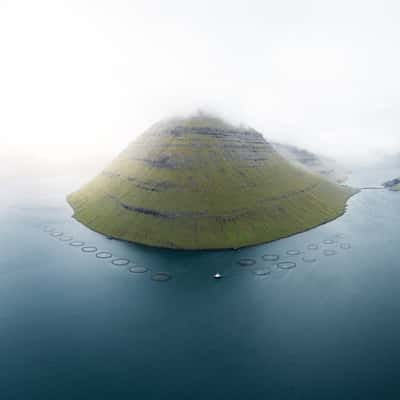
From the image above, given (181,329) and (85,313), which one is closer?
(181,329)

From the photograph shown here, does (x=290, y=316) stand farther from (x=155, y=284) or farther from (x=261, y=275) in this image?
(x=155, y=284)

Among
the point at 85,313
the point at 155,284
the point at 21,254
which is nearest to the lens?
the point at 85,313

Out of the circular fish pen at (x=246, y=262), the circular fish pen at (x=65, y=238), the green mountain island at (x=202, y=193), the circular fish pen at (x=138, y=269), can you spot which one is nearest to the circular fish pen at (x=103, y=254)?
the green mountain island at (x=202, y=193)

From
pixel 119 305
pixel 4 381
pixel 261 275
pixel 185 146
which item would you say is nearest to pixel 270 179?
pixel 185 146

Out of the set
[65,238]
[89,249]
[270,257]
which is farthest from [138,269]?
[65,238]

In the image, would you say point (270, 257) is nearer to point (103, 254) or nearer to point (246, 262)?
point (246, 262)

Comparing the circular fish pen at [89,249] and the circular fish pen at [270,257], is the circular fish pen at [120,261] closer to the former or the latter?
the circular fish pen at [89,249]
